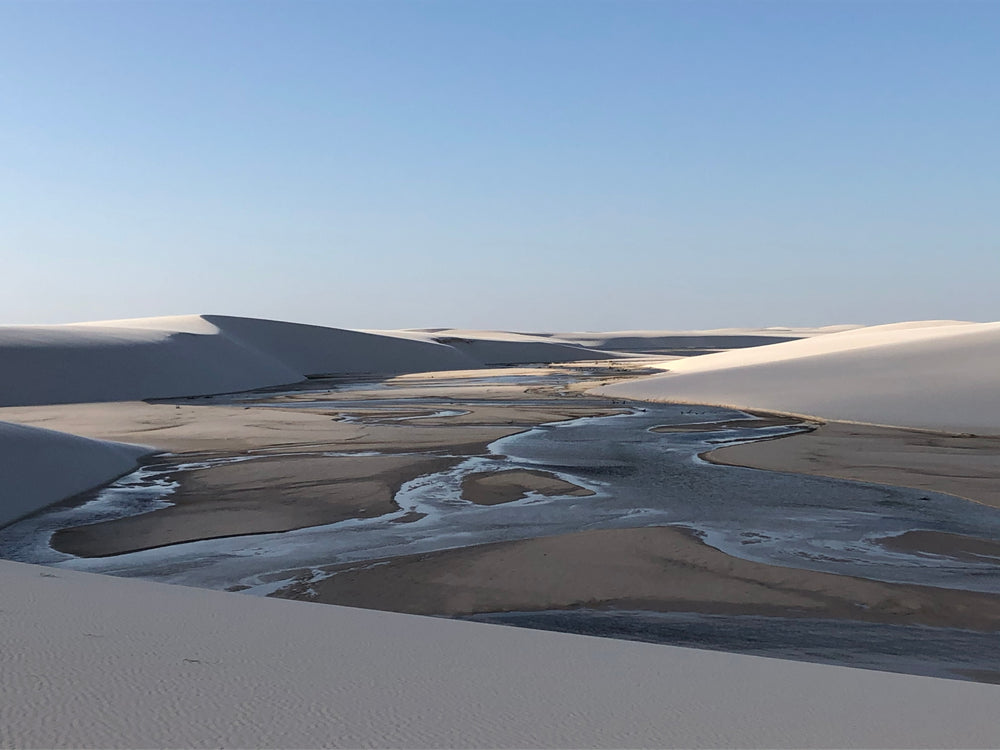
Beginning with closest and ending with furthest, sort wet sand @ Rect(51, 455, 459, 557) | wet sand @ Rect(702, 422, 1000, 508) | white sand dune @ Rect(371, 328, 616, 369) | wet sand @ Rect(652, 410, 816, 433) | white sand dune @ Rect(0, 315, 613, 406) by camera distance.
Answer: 1. wet sand @ Rect(51, 455, 459, 557)
2. wet sand @ Rect(702, 422, 1000, 508)
3. wet sand @ Rect(652, 410, 816, 433)
4. white sand dune @ Rect(0, 315, 613, 406)
5. white sand dune @ Rect(371, 328, 616, 369)

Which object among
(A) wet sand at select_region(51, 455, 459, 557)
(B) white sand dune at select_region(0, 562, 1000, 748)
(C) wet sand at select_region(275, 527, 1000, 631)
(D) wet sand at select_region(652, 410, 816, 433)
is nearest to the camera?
(B) white sand dune at select_region(0, 562, 1000, 748)

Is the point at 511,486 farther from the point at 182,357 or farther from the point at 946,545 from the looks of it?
the point at 182,357

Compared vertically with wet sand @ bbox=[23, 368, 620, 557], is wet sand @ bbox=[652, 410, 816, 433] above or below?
above

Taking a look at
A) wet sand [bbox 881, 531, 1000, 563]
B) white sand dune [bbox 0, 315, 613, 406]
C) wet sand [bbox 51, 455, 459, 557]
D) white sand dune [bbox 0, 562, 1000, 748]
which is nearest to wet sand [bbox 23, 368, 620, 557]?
wet sand [bbox 51, 455, 459, 557]

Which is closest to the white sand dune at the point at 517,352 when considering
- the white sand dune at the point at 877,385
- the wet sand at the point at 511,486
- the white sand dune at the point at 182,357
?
the white sand dune at the point at 182,357

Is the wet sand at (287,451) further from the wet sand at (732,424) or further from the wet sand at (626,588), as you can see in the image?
the wet sand at (732,424)

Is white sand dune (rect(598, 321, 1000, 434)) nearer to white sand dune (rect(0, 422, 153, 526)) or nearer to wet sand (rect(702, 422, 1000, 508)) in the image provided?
wet sand (rect(702, 422, 1000, 508))

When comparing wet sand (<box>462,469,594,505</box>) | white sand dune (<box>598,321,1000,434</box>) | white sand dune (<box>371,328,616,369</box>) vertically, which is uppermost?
white sand dune (<box>371,328,616,369</box>)
